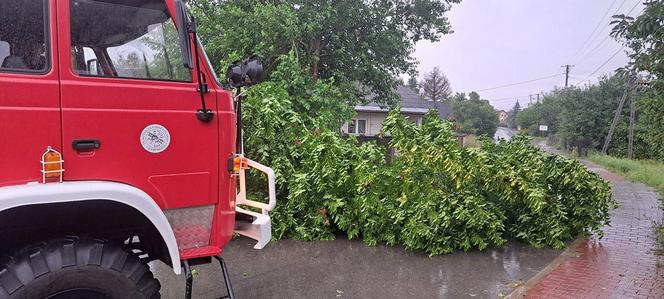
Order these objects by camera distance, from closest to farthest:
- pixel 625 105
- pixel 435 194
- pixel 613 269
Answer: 1. pixel 613 269
2. pixel 435 194
3. pixel 625 105

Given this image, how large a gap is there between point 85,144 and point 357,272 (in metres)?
3.61

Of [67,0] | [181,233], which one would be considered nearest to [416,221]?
[181,233]

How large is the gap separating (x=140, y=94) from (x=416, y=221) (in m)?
4.08

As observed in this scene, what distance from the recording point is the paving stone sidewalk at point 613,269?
4844 mm

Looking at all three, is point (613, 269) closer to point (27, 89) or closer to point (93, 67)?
point (93, 67)

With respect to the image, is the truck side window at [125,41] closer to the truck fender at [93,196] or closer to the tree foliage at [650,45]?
the truck fender at [93,196]

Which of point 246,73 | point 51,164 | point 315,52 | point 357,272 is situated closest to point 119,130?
point 51,164

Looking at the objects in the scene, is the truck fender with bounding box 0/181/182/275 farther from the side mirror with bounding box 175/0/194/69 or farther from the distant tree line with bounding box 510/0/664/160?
the distant tree line with bounding box 510/0/664/160

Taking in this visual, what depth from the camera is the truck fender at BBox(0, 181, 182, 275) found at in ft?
7.61

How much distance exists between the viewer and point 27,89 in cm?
240

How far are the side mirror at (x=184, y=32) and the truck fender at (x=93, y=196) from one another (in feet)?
2.65

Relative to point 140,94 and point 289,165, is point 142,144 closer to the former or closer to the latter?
point 140,94

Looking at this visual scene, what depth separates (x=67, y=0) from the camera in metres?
2.55

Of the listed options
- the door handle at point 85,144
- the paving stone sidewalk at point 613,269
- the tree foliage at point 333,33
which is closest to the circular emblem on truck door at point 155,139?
the door handle at point 85,144
